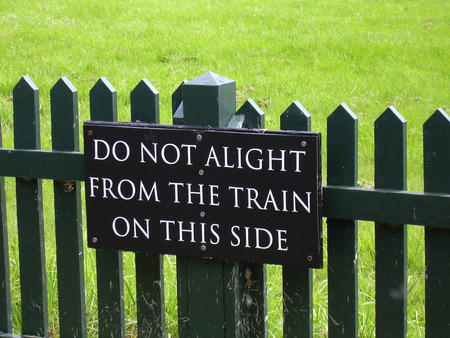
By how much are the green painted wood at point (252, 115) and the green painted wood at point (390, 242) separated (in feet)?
1.25

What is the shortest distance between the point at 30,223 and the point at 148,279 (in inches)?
20.9

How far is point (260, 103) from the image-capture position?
748 cm

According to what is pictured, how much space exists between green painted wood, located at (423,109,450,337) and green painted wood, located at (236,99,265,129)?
0.53 meters

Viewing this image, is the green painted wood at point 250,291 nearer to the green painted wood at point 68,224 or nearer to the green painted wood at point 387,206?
the green painted wood at point 387,206

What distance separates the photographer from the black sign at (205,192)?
2.64 metres

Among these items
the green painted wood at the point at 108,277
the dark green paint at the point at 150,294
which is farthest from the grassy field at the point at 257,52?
the dark green paint at the point at 150,294

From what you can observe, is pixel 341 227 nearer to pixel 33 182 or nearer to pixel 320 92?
pixel 33 182

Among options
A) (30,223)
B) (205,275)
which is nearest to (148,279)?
(205,275)

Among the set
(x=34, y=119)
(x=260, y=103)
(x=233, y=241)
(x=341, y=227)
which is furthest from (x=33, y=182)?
(x=260, y=103)

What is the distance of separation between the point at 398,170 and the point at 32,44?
733cm

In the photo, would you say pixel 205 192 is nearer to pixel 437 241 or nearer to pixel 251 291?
pixel 251 291

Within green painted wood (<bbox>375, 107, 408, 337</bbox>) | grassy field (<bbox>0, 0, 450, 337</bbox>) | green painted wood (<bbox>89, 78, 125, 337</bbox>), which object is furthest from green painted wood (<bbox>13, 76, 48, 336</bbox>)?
grassy field (<bbox>0, 0, 450, 337</bbox>)

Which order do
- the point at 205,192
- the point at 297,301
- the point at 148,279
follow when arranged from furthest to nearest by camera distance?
1. the point at 148,279
2. the point at 297,301
3. the point at 205,192

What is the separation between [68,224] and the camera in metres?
3.11
